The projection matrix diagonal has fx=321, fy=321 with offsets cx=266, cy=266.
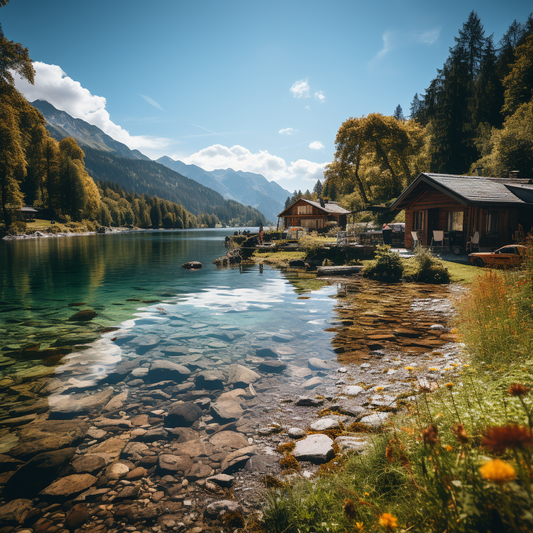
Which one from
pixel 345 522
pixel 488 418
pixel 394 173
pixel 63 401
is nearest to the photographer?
pixel 345 522

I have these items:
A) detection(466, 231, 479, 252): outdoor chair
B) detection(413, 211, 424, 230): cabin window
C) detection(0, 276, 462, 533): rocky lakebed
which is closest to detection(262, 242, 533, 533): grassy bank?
detection(0, 276, 462, 533): rocky lakebed

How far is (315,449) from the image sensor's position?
4270mm

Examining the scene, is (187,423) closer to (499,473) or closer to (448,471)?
(448,471)

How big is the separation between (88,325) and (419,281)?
16.0 m

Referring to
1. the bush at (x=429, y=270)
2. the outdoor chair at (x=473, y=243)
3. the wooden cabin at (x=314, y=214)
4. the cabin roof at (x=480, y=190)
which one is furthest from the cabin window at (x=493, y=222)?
the wooden cabin at (x=314, y=214)

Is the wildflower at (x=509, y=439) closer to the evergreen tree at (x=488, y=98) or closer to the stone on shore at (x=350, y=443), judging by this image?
the stone on shore at (x=350, y=443)

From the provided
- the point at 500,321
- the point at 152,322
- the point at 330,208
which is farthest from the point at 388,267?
the point at 330,208

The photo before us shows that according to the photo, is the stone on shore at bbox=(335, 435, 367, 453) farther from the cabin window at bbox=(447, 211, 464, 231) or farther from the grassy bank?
the cabin window at bbox=(447, 211, 464, 231)

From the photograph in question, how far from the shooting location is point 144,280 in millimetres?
22547

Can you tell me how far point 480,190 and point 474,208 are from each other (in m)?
1.44

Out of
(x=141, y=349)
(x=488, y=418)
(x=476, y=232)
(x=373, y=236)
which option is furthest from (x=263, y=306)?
(x=373, y=236)

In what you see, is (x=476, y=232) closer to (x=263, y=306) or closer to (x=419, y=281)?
(x=419, y=281)

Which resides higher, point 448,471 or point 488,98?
point 488,98

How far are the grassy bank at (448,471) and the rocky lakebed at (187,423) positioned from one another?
1.61 feet
